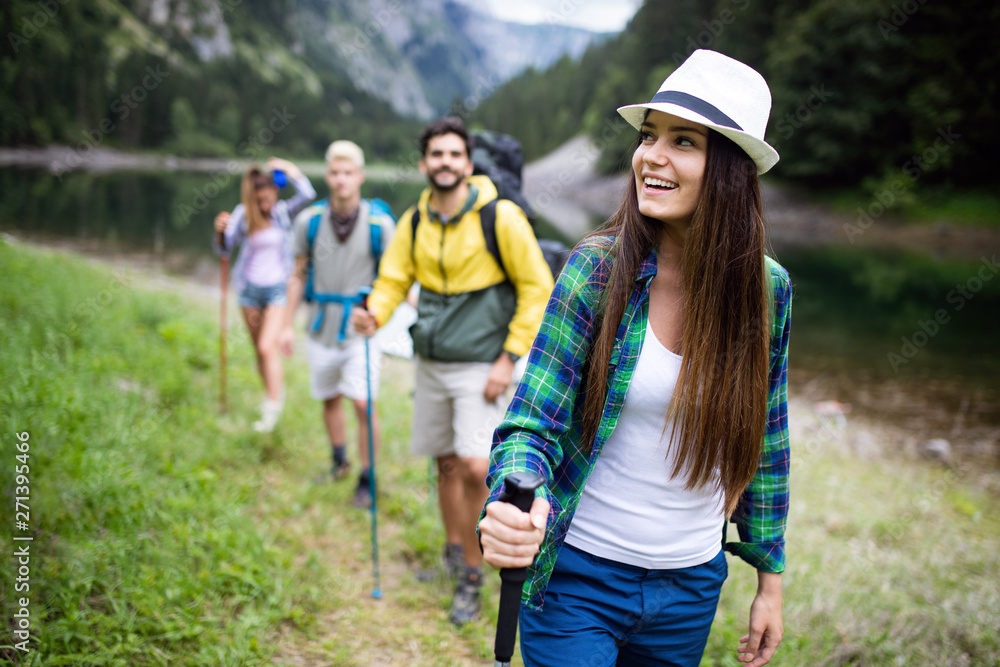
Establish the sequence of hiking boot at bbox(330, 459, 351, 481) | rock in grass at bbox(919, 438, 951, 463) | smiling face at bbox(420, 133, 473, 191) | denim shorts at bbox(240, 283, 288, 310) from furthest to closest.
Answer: rock in grass at bbox(919, 438, 951, 463)
denim shorts at bbox(240, 283, 288, 310)
hiking boot at bbox(330, 459, 351, 481)
smiling face at bbox(420, 133, 473, 191)

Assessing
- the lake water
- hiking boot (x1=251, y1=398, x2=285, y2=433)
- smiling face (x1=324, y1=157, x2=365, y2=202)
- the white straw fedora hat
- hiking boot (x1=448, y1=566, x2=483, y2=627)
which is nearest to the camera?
the white straw fedora hat

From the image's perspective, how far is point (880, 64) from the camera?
134ft

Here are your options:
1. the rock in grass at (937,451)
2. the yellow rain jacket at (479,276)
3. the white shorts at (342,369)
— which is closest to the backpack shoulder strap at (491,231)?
the yellow rain jacket at (479,276)

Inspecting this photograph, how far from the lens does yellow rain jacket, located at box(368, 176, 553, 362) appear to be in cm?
356

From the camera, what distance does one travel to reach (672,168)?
1659mm

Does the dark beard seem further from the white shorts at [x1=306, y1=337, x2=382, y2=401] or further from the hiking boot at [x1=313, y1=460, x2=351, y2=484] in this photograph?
the hiking boot at [x1=313, y1=460, x2=351, y2=484]

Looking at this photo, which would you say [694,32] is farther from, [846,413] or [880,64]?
[846,413]

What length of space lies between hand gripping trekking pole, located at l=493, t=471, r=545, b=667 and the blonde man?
11.9ft

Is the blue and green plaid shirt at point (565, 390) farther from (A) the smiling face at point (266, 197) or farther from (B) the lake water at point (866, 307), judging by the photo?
(B) the lake water at point (866, 307)

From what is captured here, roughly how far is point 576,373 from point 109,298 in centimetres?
808

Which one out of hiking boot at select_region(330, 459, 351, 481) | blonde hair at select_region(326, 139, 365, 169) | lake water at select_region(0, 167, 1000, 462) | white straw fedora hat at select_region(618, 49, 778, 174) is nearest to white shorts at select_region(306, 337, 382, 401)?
hiking boot at select_region(330, 459, 351, 481)

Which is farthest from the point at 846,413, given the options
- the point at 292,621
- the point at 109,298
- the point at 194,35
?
the point at 194,35

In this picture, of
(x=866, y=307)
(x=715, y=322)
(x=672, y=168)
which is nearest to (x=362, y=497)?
(x=715, y=322)

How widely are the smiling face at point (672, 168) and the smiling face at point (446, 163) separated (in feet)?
6.70
